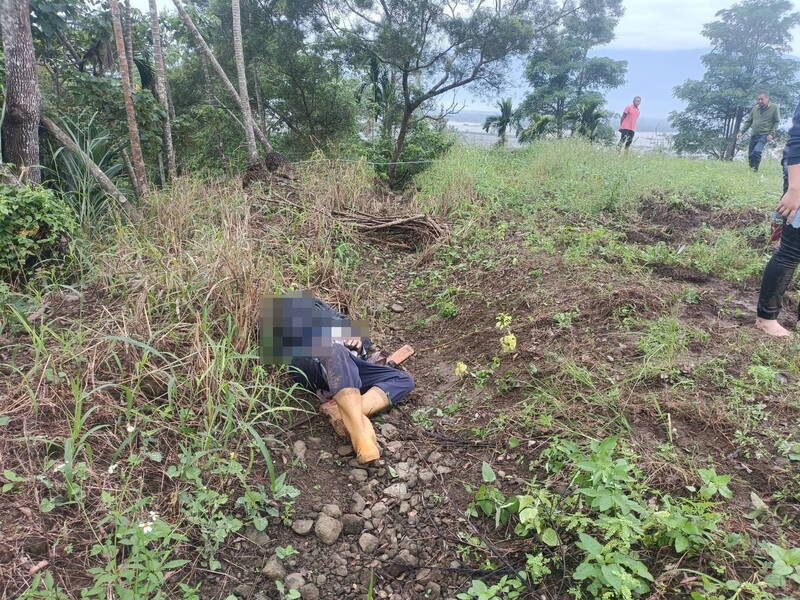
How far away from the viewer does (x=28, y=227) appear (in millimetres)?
2709

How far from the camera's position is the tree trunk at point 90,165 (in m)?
3.38

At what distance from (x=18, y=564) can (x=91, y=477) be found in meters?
0.31

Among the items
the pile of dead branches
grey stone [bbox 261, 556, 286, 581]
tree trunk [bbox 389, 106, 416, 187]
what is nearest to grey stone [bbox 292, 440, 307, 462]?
grey stone [bbox 261, 556, 286, 581]

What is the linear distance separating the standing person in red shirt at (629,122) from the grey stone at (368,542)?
9.79 metres

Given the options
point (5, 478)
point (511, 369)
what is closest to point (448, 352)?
point (511, 369)

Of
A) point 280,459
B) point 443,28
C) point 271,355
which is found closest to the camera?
point 280,459

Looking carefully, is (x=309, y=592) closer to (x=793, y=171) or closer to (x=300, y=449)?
(x=300, y=449)

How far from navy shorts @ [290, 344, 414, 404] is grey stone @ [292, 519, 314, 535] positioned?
59 cm

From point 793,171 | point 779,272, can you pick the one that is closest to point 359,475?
point 779,272

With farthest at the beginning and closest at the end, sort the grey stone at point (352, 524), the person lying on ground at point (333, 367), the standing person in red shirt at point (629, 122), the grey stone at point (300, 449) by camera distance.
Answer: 1. the standing person in red shirt at point (629, 122)
2. the person lying on ground at point (333, 367)
3. the grey stone at point (300, 449)
4. the grey stone at point (352, 524)

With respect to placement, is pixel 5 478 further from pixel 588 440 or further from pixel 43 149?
pixel 43 149

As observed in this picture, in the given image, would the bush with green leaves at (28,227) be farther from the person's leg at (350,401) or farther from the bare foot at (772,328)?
the bare foot at (772,328)

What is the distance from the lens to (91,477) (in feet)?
5.44

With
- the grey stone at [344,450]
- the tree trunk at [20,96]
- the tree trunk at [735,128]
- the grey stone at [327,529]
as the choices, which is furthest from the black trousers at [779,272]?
the tree trunk at [735,128]
